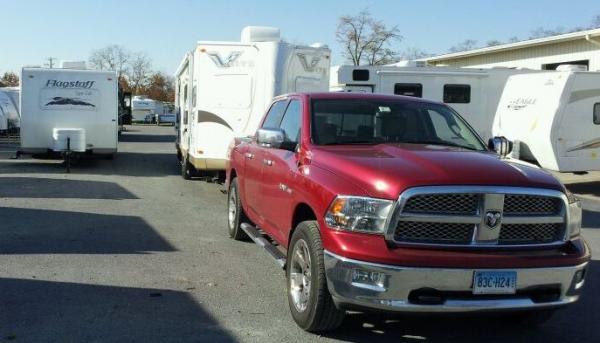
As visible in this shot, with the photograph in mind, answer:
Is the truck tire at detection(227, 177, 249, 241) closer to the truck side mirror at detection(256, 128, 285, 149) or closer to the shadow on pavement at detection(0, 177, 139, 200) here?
the truck side mirror at detection(256, 128, 285, 149)

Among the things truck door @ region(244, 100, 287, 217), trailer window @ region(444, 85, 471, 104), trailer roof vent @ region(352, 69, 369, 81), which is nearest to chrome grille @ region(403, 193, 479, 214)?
truck door @ region(244, 100, 287, 217)

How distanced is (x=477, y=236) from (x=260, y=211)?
112 inches

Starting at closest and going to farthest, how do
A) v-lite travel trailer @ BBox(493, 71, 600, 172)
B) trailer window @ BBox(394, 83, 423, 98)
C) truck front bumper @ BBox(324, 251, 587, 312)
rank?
1. truck front bumper @ BBox(324, 251, 587, 312)
2. v-lite travel trailer @ BBox(493, 71, 600, 172)
3. trailer window @ BBox(394, 83, 423, 98)

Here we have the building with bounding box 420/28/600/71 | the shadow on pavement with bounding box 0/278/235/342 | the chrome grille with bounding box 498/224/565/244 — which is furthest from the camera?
the building with bounding box 420/28/600/71

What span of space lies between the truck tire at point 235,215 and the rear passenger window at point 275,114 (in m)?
1.05

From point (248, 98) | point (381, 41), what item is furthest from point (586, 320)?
point (381, 41)

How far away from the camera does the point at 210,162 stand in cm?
1247

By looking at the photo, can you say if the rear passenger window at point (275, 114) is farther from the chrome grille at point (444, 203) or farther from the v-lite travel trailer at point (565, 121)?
the v-lite travel trailer at point (565, 121)

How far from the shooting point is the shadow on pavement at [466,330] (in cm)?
488

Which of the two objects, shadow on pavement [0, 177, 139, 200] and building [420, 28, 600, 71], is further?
building [420, 28, 600, 71]

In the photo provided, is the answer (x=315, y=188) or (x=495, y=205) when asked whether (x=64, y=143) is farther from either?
(x=495, y=205)

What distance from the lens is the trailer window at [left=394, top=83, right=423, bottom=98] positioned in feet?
56.7

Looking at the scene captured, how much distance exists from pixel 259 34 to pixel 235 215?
5395 mm

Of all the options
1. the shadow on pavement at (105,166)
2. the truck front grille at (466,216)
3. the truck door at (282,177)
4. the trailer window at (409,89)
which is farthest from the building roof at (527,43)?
the truck front grille at (466,216)
